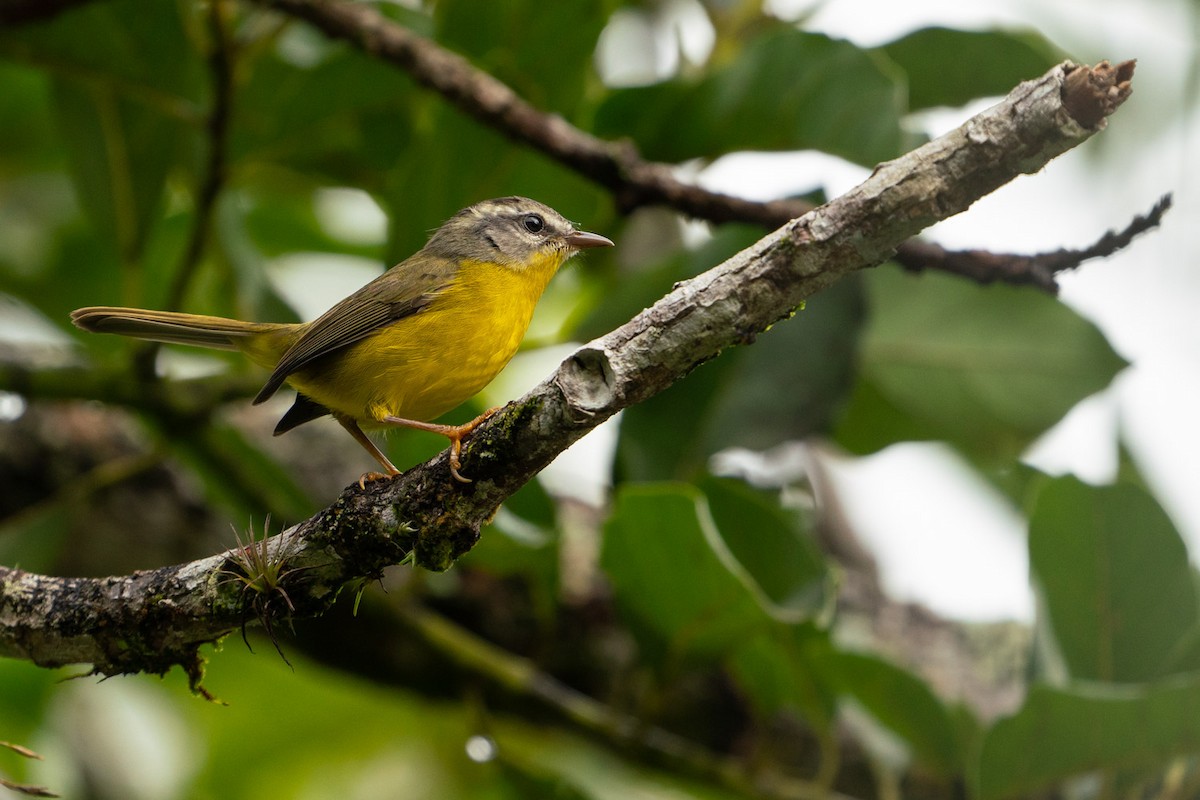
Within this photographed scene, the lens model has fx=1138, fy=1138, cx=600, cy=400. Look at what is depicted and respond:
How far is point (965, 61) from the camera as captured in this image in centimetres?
341

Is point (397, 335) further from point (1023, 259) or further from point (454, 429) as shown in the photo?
point (1023, 259)

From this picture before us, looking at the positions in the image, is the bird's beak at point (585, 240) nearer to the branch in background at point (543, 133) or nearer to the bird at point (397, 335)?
the bird at point (397, 335)

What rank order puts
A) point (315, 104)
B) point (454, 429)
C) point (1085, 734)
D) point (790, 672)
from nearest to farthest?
point (454, 429) → point (1085, 734) → point (790, 672) → point (315, 104)

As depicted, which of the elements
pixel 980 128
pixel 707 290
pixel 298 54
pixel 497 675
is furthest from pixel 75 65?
pixel 980 128

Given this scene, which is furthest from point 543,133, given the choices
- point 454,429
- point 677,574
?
point 677,574

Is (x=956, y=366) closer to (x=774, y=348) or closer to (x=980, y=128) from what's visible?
(x=774, y=348)

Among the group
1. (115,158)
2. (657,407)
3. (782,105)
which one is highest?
(782,105)

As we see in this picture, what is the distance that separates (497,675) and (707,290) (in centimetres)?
213

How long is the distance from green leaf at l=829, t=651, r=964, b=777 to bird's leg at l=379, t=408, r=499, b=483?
121 cm

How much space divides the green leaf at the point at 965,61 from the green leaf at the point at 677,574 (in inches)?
61.5

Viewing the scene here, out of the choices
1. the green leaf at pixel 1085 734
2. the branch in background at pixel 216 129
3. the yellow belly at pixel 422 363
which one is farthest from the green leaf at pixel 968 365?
the branch in background at pixel 216 129

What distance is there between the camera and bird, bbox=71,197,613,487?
118 inches

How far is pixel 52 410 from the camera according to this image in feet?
13.7

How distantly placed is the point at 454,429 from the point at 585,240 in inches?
45.4
